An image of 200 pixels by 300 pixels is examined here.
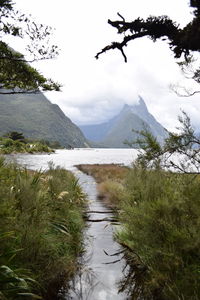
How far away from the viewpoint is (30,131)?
599 feet

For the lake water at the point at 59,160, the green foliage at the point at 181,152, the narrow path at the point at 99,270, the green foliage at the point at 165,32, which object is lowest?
the narrow path at the point at 99,270

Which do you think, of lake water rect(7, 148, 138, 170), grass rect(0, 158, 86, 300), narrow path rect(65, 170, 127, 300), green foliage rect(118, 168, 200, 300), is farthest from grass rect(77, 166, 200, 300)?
lake water rect(7, 148, 138, 170)

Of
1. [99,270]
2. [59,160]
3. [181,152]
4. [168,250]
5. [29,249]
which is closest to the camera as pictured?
[168,250]

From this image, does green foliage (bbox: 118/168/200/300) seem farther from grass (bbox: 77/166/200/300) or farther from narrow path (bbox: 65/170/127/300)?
narrow path (bbox: 65/170/127/300)

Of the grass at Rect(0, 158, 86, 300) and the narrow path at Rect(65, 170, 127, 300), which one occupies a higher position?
the grass at Rect(0, 158, 86, 300)

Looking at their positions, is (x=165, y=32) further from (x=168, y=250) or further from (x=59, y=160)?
(x=59, y=160)

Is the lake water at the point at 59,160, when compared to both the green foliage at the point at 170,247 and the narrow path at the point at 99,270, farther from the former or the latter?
the green foliage at the point at 170,247

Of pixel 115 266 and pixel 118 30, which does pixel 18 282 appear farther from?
pixel 118 30

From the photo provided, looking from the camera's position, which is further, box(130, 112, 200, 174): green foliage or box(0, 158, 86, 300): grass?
box(130, 112, 200, 174): green foliage

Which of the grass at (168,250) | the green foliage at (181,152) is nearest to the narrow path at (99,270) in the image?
the grass at (168,250)

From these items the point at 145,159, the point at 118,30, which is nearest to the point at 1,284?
the point at 118,30

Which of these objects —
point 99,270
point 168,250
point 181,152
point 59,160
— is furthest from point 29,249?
point 59,160

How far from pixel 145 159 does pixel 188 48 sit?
323cm

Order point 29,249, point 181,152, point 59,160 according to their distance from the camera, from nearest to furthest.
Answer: point 29,249 < point 181,152 < point 59,160
